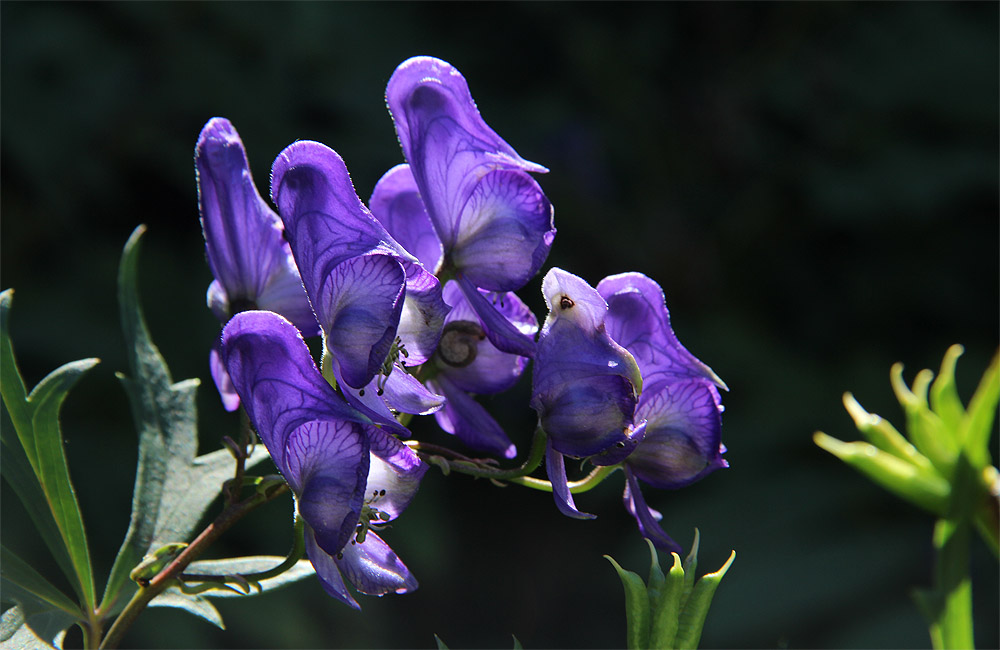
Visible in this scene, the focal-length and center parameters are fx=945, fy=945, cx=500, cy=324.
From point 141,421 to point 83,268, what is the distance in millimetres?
1421

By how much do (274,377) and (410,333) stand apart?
89mm

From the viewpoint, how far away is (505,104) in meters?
2.29

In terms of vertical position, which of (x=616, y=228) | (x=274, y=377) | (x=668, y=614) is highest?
(x=274, y=377)

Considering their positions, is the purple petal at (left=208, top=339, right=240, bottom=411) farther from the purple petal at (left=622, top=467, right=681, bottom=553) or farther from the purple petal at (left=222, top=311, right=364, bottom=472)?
the purple petal at (left=622, top=467, right=681, bottom=553)

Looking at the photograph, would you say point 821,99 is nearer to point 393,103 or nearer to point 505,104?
point 505,104

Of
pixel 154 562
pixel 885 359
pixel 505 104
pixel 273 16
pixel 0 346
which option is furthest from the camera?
pixel 885 359

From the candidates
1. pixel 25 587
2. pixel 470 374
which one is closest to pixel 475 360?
pixel 470 374

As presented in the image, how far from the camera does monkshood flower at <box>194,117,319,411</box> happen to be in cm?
64

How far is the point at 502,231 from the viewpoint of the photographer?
61cm

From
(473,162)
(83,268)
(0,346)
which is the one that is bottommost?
(83,268)

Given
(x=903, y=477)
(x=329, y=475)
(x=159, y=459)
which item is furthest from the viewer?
(x=903, y=477)

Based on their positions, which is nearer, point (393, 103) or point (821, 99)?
point (393, 103)

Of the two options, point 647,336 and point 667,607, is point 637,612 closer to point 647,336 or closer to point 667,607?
point 667,607

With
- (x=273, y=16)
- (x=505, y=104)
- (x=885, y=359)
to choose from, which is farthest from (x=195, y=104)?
(x=885, y=359)
